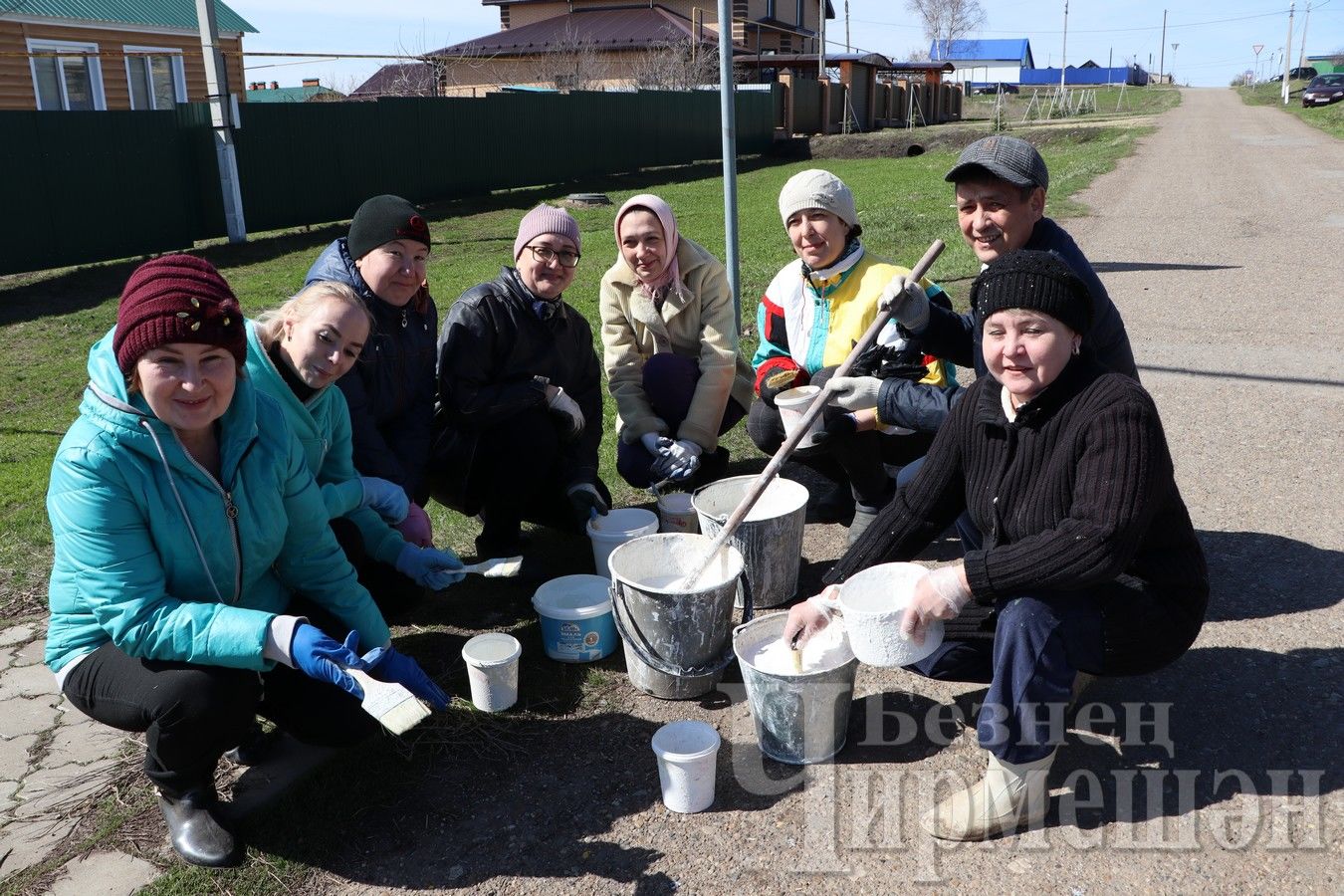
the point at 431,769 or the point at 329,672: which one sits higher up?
the point at 329,672

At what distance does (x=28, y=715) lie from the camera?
322cm

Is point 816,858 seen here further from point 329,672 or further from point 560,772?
point 329,672

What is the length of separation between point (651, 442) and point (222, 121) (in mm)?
11092

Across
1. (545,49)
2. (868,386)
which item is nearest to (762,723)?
(868,386)

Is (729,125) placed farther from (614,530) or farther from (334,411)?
(334,411)

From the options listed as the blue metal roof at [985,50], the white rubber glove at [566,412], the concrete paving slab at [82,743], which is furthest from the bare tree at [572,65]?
the blue metal roof at [985,50]

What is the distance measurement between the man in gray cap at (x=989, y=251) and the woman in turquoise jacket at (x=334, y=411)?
1.48 m

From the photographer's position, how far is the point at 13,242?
11.5m

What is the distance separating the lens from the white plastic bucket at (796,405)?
384cm

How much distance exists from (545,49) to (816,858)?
37.2 m

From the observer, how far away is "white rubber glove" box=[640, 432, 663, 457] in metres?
4.35

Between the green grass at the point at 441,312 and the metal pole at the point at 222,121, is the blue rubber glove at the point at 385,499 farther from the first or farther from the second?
the metal pole at the point at 222,121

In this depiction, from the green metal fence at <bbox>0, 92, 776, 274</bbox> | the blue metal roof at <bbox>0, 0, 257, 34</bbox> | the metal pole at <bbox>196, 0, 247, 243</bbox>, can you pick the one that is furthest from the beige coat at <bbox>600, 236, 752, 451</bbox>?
the blue metal roof at <bbox>0, 0, 257, 34</bbox>

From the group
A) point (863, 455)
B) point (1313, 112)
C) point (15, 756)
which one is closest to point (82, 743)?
point (15, 756)
